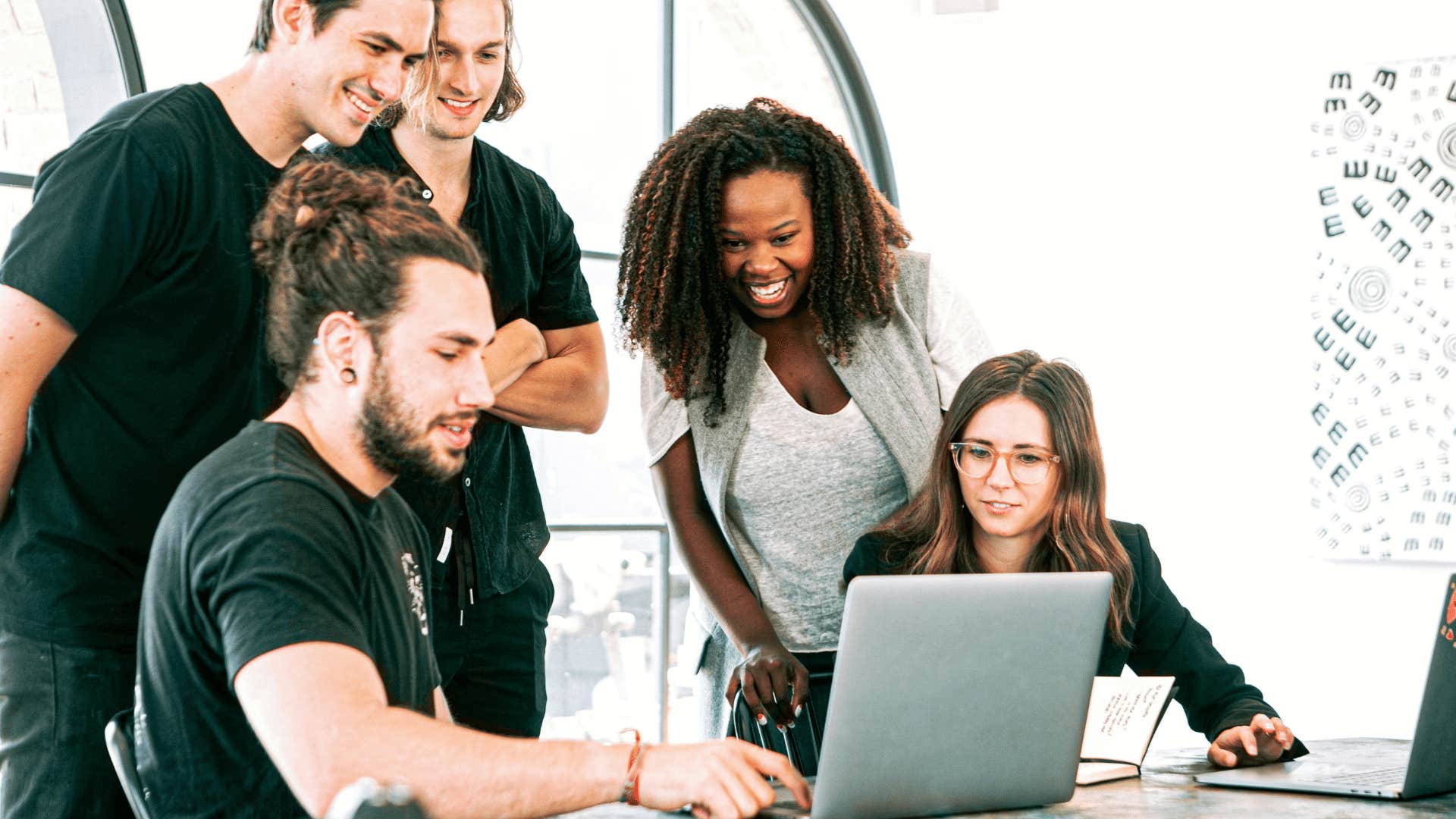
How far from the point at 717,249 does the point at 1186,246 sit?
2.39 m

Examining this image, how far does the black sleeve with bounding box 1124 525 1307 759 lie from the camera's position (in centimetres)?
199

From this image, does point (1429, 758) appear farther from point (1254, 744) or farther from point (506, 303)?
point (506, 303)

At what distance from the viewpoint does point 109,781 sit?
148 cm

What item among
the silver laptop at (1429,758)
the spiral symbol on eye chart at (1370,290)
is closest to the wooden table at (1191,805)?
the silver laptop at (1429,758)

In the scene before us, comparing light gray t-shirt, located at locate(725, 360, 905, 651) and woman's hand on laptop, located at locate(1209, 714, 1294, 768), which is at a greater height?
light gray t-shirt, located at locate(725, 360, 905, 651)

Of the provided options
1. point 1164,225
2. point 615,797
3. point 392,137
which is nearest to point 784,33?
point 1164,225

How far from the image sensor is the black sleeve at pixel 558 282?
2.03 m

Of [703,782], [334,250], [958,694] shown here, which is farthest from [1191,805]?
[334,250]

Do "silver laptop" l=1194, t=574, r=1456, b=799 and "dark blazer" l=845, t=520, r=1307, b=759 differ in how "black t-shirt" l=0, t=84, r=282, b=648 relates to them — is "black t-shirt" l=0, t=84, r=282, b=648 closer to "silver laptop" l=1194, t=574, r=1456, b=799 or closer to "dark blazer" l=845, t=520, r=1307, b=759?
"dark blazer" l=845, t=520, r=1307, b=759

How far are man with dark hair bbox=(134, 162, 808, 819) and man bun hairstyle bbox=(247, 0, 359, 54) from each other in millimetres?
222

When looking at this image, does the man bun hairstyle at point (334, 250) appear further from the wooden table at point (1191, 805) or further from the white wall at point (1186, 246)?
the white wall at point (1186, 246)

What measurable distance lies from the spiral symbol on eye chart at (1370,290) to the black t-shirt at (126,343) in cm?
311

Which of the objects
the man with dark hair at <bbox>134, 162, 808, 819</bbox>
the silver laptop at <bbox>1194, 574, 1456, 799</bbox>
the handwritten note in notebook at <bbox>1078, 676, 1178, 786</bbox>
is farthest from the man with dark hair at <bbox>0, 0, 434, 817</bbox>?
the silver laptop at <bbox>1194, 574, 1456, 799</bbox>

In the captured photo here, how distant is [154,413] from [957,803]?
0.95 metres
